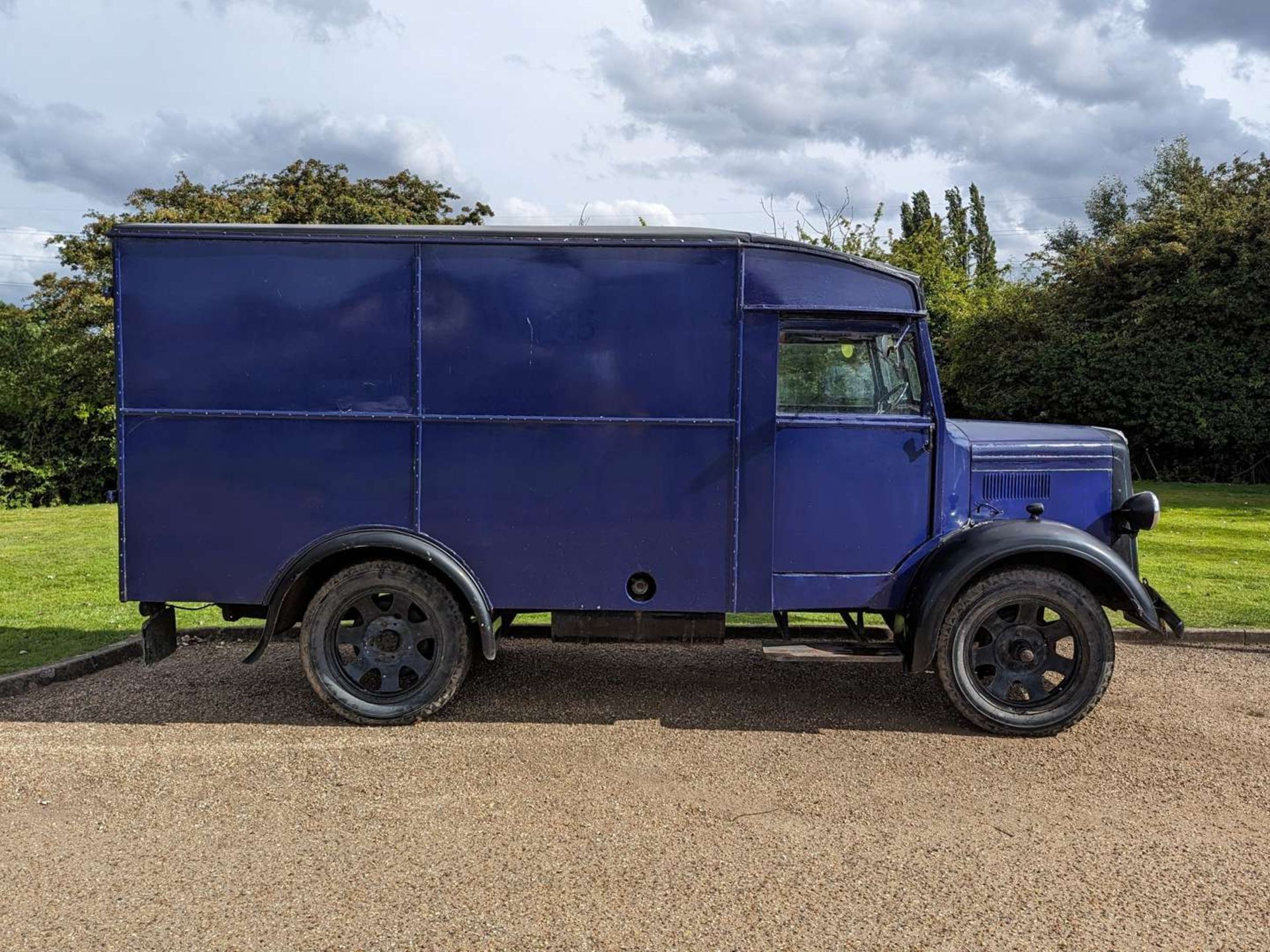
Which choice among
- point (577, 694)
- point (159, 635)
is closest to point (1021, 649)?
point (577, 694)

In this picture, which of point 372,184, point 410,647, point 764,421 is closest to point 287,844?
point 410,647

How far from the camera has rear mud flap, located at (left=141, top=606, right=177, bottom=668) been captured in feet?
16.9

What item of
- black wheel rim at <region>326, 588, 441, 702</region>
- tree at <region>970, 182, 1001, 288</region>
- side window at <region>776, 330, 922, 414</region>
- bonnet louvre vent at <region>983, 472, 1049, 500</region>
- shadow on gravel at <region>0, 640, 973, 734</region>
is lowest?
shadow on gravel at <region>0, 640, 973, 734</region>

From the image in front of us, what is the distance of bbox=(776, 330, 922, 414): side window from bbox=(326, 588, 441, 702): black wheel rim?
235cm

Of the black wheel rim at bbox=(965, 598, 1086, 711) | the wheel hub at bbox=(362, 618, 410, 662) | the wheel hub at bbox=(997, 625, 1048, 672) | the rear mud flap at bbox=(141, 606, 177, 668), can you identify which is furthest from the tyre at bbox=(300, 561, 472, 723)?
the wheel hub at bbox=(997, 625, 1048, 672)

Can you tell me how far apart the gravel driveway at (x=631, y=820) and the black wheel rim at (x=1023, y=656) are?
27cm

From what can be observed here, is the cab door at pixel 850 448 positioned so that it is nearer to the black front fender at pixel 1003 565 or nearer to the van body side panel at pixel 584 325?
the black front fender at pixel 1003 565

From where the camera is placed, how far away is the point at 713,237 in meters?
4.95

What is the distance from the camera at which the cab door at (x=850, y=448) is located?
504 cm

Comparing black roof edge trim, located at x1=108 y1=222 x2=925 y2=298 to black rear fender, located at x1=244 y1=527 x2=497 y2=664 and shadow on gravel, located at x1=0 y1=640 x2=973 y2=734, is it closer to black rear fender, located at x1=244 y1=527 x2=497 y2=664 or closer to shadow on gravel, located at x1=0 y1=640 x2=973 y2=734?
black rear fender, located at x1=244 y1=527 x2=497 y2=664

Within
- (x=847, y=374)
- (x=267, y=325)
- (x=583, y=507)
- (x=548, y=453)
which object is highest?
(x=267, y=325)

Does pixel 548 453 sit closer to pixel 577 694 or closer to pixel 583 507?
pixel 583 507

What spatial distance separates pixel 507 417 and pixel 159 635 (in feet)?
7.81

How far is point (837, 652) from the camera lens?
506cm
